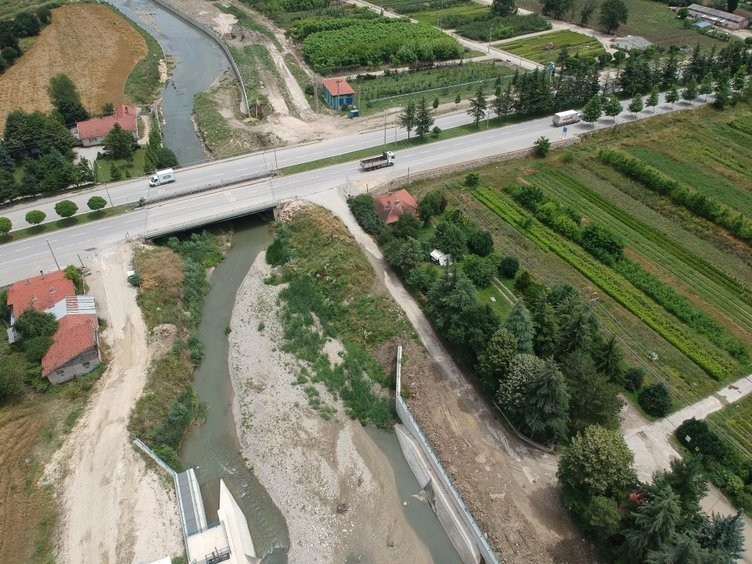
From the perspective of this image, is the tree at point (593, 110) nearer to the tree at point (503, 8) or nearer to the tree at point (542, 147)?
the tree at point (542, 147)

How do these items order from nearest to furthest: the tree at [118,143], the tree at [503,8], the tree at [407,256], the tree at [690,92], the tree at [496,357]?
the tree at [496,357]
the tree at [407,256]
the tree at [118,143]
the tree at [690,92]
the tree at [503,8]

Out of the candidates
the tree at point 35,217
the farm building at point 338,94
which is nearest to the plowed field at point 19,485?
the tree at point 35,217

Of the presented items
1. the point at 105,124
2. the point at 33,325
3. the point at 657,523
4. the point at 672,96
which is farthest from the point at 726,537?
the point at 105,124

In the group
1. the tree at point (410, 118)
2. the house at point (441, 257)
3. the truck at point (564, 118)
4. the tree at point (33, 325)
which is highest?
the tree at point (410, 118)

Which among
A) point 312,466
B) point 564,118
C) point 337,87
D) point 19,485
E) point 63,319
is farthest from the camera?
point 337,87

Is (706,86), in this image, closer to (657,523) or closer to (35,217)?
(657,523)

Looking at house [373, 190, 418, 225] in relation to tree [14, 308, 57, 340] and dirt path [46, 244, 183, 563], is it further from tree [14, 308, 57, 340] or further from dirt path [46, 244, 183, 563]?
tree [14, 308, 57, 340]

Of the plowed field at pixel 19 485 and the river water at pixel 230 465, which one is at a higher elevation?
the plowed field at pixel 19 485
